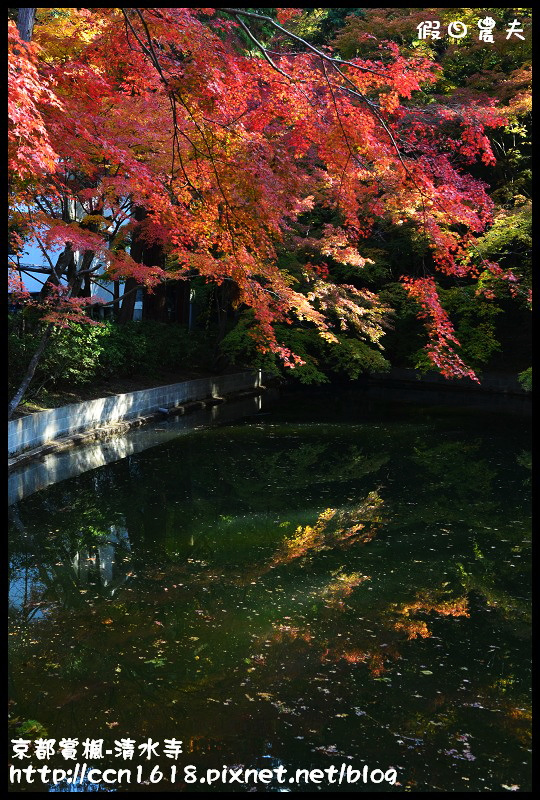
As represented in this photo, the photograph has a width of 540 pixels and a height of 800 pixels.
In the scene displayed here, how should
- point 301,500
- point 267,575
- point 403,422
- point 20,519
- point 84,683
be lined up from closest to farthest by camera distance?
point 84,683
point 267,575
point 20,519
point 301,500
point 403,422

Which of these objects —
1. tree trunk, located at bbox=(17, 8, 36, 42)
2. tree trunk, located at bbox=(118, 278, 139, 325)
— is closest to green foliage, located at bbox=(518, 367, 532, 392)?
tree trunk, located at bbox=(118, 278, 139, 325)

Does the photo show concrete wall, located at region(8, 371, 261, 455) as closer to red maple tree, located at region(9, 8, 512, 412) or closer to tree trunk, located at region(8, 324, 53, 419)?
tree trunk, located at region(8, 324, 53, 419)

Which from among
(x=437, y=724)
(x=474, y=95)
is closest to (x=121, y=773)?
(x=437, y=724)

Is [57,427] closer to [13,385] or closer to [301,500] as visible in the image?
[13,385]

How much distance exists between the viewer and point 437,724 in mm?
4375

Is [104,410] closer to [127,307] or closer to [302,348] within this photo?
[127,307]

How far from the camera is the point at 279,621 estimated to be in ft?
18.9

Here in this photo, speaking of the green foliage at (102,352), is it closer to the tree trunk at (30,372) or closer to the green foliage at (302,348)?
the tree trunk at (30,372)

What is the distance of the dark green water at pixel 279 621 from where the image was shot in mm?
4152

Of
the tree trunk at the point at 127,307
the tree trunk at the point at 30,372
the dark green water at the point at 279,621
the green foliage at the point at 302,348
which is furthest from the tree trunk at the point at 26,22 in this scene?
the green foliage at the point at 302,348

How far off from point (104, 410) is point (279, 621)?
8.50 m

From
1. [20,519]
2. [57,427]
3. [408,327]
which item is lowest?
[20,519]

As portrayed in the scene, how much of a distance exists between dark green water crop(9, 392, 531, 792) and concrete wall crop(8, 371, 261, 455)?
1.38 meters
